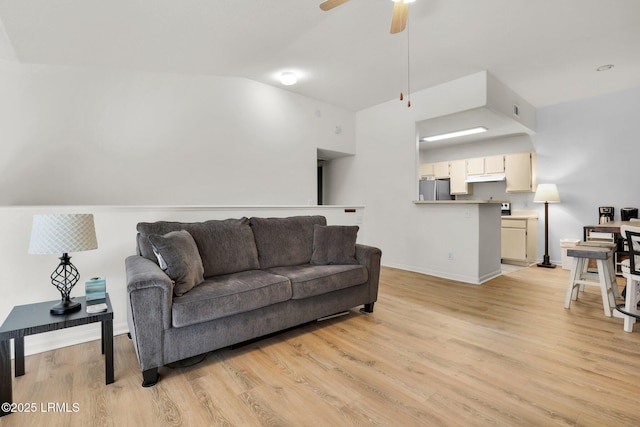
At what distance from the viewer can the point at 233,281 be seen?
2322mm

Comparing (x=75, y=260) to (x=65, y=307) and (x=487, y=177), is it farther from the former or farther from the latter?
(x=487, y=177)

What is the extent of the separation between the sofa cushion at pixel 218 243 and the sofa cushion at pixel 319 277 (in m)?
0.28

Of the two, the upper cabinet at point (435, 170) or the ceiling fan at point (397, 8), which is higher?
the ceiling fan at point (397, 8)

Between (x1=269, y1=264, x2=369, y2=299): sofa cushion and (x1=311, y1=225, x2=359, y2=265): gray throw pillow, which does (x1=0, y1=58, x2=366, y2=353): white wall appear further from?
(x1=269, y1=264, x2=369, y2=299): sofa cushion

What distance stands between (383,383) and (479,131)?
474cm

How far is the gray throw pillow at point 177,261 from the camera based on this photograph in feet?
6.82

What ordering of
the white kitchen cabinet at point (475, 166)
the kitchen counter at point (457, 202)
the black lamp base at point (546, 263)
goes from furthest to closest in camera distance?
1. the white kitchen cabinet at point (475, 166)
2. the black lamp base at point (546, 263)
3. the kitchen counter at point (457, 202)

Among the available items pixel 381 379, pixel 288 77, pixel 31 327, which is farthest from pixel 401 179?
pixel 31 327

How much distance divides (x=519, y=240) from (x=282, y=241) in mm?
4494

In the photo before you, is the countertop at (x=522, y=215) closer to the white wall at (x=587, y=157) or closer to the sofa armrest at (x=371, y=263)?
the white wall at (x=587, y=157)

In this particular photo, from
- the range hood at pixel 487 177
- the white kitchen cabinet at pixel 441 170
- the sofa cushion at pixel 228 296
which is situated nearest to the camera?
the sofa cushion at pixel 228 296

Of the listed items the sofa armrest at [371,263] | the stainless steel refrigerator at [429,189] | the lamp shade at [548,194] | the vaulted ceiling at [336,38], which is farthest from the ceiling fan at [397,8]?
the lamp shade at [548,194]

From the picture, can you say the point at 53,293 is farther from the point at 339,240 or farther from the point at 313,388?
the point at 339,240

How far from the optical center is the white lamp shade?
1.76 metres
